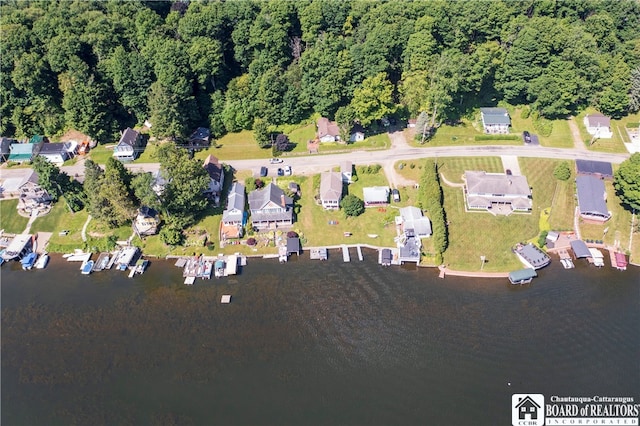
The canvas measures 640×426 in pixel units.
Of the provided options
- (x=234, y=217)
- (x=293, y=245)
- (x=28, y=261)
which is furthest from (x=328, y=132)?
(x=28, y=261)

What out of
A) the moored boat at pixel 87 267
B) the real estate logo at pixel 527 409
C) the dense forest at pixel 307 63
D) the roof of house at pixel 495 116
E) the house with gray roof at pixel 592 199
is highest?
the dense forest at pixel 307 63

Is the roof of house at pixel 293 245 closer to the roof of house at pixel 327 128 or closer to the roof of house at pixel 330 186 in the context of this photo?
the roof of house at pixel 330 186

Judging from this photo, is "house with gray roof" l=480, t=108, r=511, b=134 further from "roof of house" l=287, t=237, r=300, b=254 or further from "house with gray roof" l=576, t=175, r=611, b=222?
"roof of house" l=287, t=237, r=300, b=254

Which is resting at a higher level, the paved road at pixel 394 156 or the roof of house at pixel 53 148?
the roof of house at pixel 53 148

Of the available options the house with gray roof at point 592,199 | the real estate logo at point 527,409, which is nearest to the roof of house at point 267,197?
the real estate logo at point 527,409

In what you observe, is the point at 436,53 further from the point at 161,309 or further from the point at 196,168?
the point at 161,309

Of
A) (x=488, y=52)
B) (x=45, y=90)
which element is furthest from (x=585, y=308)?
(x=45, y=90)

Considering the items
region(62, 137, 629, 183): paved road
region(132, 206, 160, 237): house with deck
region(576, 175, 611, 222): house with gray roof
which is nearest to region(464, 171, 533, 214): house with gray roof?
region(576, 175, 611, 222): house with gray roof
